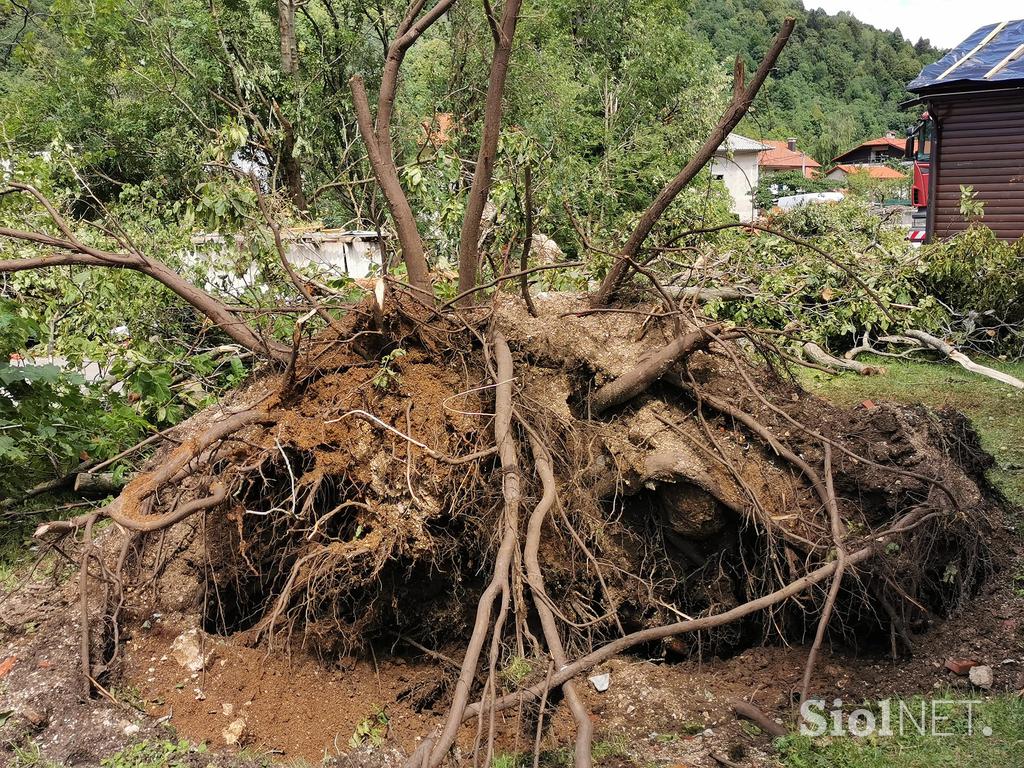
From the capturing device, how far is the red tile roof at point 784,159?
5048 centimetres

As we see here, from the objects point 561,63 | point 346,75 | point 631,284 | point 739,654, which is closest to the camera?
point 739,654

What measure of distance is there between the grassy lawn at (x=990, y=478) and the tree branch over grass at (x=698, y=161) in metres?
2.59

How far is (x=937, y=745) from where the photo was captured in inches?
119

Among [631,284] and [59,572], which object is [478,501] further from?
[59,572]

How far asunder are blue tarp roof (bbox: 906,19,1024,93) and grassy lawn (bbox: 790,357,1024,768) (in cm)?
711

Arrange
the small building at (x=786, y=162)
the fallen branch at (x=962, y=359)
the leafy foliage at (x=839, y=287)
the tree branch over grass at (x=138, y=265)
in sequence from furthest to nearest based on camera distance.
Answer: the small building at (x=786, y=162)
the leafy foliage at (x=839, y=287)
the fallen branch at (x=962, y=359)
the tree branch over grass at (x=138, y=265)

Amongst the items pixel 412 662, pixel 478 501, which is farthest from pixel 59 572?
pixel 478 501

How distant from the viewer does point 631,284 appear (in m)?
4.96

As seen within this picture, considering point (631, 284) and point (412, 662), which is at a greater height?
point (631, 284)

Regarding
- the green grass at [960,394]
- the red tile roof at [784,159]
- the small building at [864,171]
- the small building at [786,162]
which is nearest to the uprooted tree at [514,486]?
the green grass at [960,394]

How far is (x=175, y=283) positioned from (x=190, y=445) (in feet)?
3.54

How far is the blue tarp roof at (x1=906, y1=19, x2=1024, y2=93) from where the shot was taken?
1353 centimetres

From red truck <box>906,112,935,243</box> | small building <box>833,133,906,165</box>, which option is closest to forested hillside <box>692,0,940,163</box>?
small building <box>833,133,906,165</box>

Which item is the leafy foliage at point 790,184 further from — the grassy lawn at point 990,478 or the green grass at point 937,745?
the green grass at point 937,745
